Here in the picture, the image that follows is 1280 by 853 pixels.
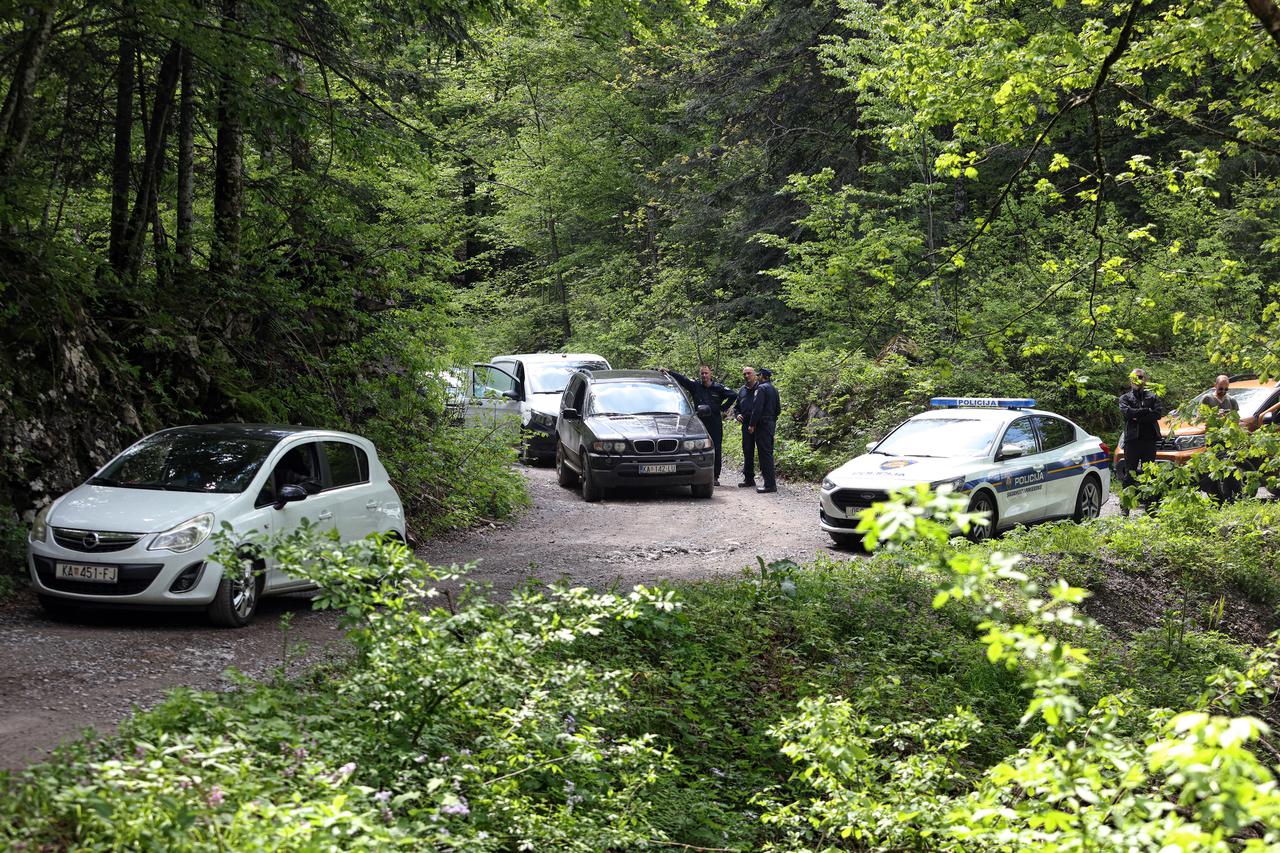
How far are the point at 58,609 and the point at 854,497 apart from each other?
339 inches

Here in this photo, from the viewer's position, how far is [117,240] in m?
14.7

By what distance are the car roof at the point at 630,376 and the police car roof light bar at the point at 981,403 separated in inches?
202

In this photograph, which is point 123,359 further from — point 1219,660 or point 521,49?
point 521,49

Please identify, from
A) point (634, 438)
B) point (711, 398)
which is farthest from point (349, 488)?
point (711, 398)

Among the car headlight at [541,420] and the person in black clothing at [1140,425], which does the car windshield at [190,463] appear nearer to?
the person in black clothing at [1140,425]

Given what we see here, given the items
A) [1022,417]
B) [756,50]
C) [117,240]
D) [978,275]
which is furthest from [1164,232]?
[117,240]

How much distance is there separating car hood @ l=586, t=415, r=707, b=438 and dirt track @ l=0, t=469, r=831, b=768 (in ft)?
3.70

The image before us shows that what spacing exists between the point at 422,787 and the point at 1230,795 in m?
3.43

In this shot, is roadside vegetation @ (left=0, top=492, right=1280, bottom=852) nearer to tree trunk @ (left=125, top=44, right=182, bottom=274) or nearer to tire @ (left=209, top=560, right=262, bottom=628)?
tire @ (left=209, top=560, right=262, bottom=628)

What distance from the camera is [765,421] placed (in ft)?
60.1

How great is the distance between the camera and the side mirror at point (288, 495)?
939 cm

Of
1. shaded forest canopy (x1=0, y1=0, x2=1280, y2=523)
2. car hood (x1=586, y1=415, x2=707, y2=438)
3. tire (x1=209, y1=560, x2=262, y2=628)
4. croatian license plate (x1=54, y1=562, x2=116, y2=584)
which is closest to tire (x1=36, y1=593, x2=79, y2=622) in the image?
croatian license plate (x1=54, y1=562, x2=116, y2=584)

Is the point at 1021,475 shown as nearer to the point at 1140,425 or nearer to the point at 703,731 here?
the point at 1140,425

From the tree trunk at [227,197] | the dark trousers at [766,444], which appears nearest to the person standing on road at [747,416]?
the dark trousers at [766,444]
